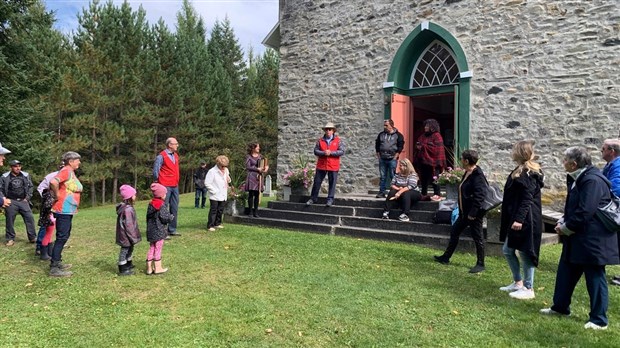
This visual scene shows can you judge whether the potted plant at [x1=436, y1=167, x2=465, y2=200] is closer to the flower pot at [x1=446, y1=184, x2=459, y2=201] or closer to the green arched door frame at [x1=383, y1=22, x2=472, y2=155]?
the flower pot at [x1=446, y1=184, x2=459, y2=201]

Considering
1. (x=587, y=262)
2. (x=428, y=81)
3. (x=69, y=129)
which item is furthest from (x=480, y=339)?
(x=69, y=129)

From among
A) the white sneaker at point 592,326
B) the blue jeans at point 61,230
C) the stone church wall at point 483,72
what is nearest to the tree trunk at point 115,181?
the stone church wall at point 483,72

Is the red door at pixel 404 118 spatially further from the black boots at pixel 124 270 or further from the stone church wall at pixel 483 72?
the black boots at pixel 124 270

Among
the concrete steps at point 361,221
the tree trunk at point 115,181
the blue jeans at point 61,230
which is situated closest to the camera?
the blue jeans at point 61,230

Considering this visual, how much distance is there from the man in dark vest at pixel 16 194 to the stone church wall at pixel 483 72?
6645 millimetres

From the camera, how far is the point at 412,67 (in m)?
10.9

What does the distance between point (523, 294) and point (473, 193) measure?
4.62ft

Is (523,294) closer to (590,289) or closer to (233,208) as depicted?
(590,289)

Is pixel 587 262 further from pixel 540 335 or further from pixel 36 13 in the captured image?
pixel 36 13

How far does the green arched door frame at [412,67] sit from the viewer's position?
9695 millimetres

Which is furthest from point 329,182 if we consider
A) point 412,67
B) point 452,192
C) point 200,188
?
point 200,188

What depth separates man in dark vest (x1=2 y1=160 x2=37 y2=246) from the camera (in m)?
7.33

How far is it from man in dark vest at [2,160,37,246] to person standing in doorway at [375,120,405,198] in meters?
6.50

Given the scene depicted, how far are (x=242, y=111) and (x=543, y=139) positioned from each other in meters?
25.5
